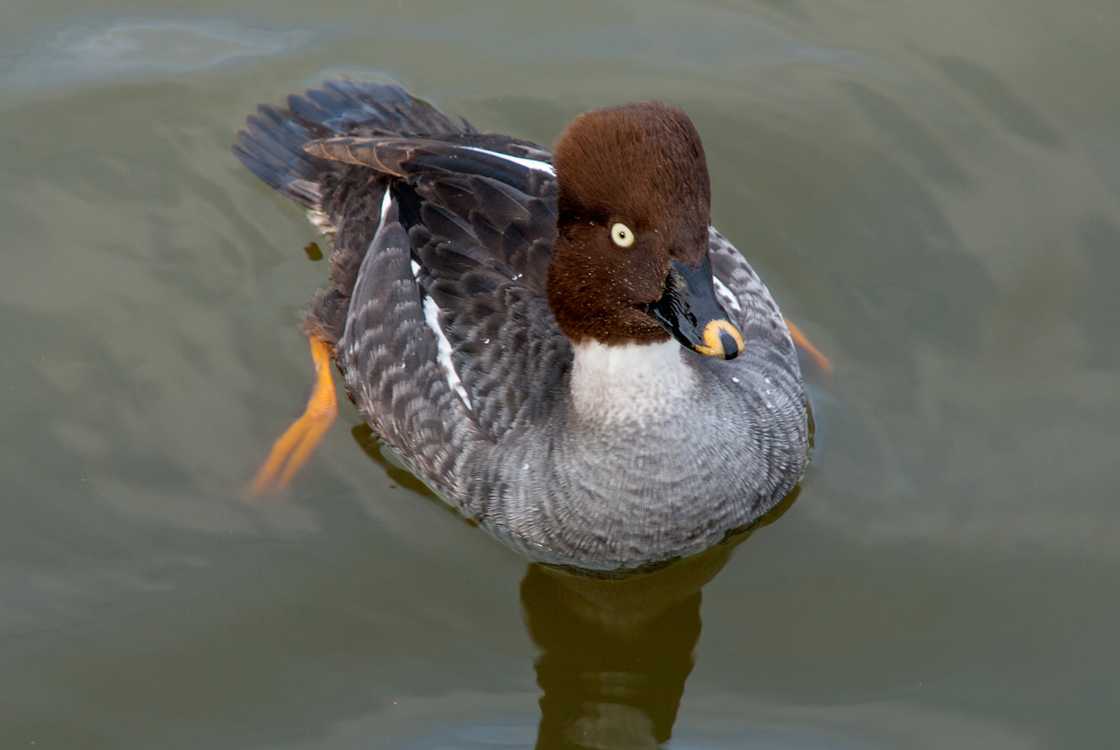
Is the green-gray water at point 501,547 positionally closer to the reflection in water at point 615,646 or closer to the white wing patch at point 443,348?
the reflection in water at point 615,646

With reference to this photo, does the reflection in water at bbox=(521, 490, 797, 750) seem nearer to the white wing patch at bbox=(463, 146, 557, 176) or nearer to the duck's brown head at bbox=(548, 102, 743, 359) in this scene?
the duck's brown head at bbox=(548, 102, 743, 359)

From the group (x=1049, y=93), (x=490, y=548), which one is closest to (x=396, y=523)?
(x=490, y=548)

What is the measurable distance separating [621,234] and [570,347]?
2.74 feet

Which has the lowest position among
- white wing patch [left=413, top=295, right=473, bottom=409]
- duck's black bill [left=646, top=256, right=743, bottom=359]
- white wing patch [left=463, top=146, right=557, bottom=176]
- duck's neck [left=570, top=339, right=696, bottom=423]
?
white wing patch [left=413, top=295, right=473, bottom=409]

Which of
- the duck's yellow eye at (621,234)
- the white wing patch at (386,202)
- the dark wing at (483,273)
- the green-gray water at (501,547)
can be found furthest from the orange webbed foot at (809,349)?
the duck's yellow eye at (621,234)

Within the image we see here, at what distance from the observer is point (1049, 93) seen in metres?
8.45

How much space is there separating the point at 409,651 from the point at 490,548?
22.9 inches

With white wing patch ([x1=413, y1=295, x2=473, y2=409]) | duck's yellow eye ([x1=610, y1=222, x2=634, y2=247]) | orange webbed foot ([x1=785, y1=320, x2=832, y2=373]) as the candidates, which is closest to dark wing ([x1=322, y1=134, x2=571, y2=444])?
white wing patch ([x1=413, y1=295, x2=473, y2=409])

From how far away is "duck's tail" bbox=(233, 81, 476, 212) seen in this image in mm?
7805

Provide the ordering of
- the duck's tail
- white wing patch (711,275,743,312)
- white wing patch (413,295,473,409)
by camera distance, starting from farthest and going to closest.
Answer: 1. the duck's tail
2. white wing patch (711,275,743,312)
3. white wing patch (413,295,473,409)

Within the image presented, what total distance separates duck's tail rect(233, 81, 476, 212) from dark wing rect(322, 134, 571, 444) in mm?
717

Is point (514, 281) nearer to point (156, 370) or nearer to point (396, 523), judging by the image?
point (396, 523)

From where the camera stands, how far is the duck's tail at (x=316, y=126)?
7805 mm

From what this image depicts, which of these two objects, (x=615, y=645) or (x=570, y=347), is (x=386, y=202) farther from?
(x=615, y=645)
